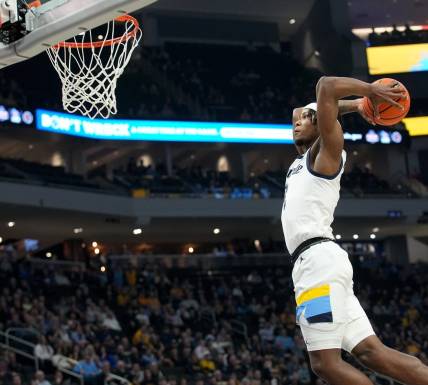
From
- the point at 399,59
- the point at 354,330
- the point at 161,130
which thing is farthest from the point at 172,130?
the point at 354,330

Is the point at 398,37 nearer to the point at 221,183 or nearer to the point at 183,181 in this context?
the point at 221,183

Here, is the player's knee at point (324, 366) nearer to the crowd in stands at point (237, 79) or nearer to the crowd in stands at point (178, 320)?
the crowd in stands at point (178, 320)

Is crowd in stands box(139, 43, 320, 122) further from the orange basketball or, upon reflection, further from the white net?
the orange basketball

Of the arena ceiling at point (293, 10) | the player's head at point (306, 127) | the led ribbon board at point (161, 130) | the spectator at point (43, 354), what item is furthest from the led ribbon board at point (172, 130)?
the player's head at point (306, 127)

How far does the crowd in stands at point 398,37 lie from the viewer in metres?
36.1

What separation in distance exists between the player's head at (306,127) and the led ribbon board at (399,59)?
30.9 metres

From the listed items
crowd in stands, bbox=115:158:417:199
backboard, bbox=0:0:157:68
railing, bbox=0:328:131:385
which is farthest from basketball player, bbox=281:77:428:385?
crowd in stands, bbox=115:158:417:199

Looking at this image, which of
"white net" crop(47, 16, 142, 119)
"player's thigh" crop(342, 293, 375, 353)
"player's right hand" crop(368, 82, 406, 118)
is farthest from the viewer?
Answer: "white net" crop(47, 16, 142, 119)

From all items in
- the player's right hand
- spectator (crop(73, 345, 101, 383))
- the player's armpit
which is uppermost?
the player's right hand

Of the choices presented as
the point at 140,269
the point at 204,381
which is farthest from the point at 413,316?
the point at 204,381

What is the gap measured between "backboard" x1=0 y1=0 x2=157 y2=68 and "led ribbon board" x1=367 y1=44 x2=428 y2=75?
3010 cm

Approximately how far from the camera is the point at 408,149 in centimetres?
3672

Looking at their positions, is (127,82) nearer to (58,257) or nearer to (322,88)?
(58,257)

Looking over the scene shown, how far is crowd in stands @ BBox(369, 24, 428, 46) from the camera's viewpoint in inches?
1421
